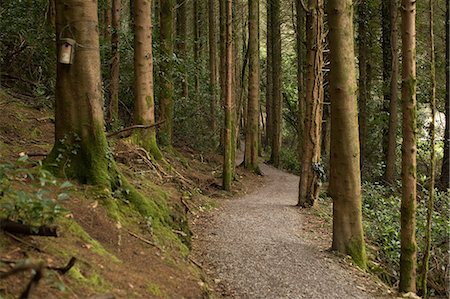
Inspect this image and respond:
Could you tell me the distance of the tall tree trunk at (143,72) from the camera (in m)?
10.7

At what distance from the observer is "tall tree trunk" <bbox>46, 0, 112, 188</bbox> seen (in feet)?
18.7

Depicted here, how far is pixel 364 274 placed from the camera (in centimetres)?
720

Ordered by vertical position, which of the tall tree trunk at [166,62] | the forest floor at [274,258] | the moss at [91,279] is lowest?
the forest floor at [274,258]

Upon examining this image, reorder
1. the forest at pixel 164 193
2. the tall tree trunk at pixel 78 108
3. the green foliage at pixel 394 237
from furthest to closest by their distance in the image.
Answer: the green foliage at pixel 394 237 < the tall tree trunk at pixel 78 108 < the forest at pixel 164 193

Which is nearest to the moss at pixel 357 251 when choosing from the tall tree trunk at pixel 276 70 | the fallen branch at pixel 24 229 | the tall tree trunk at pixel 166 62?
the fallen branch at pixel 24 229

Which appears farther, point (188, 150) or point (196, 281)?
point (188, 150)

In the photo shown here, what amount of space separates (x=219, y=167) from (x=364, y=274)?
1102 cm

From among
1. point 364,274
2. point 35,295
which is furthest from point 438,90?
point 35,295

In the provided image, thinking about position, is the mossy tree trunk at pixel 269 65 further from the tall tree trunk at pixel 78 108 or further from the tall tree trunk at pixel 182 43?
the tall tree trunk at pixel 78 108

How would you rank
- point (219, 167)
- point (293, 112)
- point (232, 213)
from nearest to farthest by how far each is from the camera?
point (232, 213) < point (219, 167) < point (293, 112)

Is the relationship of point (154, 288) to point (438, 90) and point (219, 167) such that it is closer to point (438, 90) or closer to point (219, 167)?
point (219, 167)

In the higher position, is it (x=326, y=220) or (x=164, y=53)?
(x=164, y=53)

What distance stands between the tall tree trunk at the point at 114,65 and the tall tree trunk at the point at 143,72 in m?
1.15

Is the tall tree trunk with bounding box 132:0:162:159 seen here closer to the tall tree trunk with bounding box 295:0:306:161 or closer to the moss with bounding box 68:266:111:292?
the moss with bounding box 68:266:111:292
